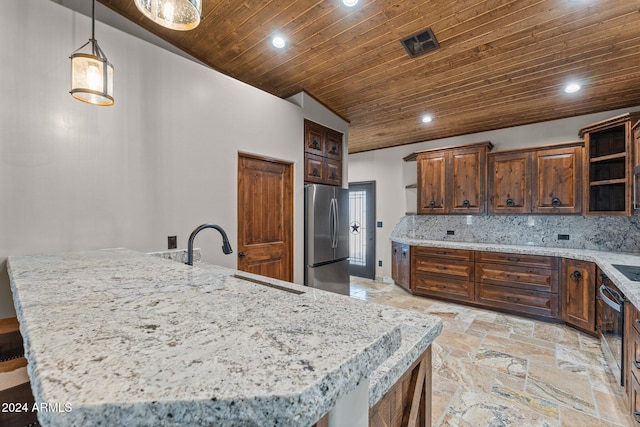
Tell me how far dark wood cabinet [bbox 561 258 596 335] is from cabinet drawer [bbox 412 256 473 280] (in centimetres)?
100

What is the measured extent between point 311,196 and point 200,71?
5.74ft

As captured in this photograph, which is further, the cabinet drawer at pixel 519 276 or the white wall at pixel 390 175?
the white wall at pixel 390 175

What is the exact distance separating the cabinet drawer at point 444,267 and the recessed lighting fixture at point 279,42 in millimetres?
3433

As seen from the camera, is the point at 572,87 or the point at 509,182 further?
the point at 509,182

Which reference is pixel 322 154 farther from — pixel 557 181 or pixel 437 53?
pixel 557 181

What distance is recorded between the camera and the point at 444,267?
414 cm

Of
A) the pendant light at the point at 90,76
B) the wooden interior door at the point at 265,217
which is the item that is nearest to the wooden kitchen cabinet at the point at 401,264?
the wooden interior door at the point at 265,217

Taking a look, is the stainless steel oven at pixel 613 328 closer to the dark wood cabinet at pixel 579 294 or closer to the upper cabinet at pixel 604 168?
the dark wood cabinet at pixel 579 294

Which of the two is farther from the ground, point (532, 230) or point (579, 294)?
point (532, 230)

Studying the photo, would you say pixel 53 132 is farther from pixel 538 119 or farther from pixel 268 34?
pixel 538 119

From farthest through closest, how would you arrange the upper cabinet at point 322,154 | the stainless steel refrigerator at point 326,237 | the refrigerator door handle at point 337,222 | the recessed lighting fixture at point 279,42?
the refrigerator door handle at point 337,222, the upper cabinet at point 322,154, the stainless steel refrigerator at point 326,237, the recessed lighting fixture at point 279,42

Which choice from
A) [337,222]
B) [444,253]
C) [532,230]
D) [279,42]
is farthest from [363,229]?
[279,42]

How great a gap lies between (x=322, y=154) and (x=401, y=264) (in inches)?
90.8

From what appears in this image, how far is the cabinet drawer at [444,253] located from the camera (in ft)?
12.9
